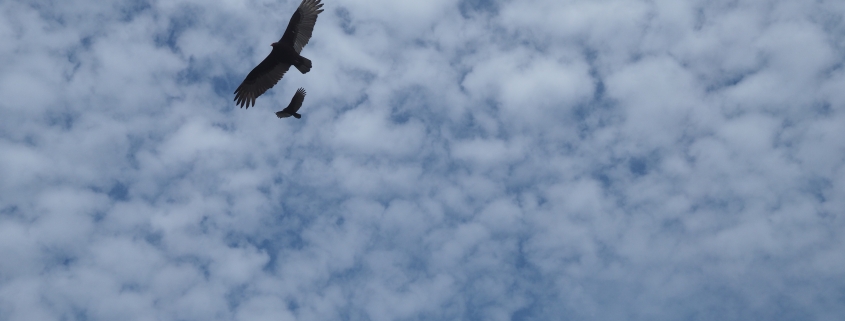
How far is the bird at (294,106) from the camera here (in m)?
16.1

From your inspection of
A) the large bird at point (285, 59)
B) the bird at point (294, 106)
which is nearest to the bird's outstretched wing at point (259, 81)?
the large bird at point (285, 59)

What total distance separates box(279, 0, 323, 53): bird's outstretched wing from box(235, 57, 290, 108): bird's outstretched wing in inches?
38.7

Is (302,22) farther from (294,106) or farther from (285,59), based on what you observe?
(294,106)

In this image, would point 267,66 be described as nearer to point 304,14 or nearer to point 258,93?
point 258,93

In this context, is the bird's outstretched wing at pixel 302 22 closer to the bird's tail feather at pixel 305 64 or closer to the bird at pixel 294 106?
the bird's tail feather at pixel 305 64

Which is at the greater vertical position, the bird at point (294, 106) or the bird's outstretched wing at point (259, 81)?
the bird's outstretched wing at point (259, 81)

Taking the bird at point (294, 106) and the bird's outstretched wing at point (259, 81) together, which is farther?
the bird's outstretched wing at point (259, 81)

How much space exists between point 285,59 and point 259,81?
1.37m

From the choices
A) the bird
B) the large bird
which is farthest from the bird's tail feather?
the bird

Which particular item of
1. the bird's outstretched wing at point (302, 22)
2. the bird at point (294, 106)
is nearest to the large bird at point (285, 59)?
the bird's outstretched wing at point (302, 22)

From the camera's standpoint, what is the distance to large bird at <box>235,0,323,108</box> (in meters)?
17.6

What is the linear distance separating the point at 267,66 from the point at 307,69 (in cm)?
183

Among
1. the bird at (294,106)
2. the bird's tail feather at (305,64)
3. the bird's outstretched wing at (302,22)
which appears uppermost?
the bird's outstretched wing at (302,22)

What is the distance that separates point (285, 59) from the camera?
17.9 m
